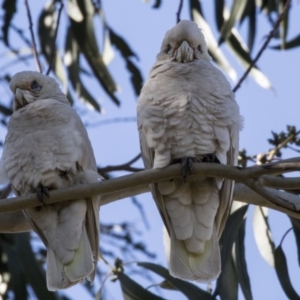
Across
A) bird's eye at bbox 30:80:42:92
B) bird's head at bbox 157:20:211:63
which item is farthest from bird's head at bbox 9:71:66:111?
bird's head at bbox 157:20:211:63

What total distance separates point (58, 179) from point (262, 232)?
4.00 ft

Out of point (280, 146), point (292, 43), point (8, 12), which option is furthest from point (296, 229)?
point (8, 12)

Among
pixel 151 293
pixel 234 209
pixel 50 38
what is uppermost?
pixel 50 38

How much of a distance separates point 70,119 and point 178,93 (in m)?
0.52

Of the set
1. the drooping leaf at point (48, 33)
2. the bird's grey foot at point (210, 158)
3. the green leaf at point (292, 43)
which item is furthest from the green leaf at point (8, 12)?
the bird's grey foot at point (210, 158)

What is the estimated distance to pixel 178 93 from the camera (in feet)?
12.0

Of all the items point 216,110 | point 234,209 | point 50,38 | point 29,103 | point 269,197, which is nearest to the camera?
point 269,197

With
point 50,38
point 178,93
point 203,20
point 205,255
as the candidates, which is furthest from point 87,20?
point 205,255

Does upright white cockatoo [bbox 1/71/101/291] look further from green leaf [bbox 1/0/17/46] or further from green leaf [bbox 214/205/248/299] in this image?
green leaf [bbox 1/0/17/46]

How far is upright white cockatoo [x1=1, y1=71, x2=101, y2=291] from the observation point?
12.0 feet

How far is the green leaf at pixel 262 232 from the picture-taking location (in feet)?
14.1

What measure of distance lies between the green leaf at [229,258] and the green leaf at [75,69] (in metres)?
1.24

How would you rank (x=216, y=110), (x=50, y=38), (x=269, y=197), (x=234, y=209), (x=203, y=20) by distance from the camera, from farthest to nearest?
(x=50, y=38) → (x=203, y=20) → (x=234, y=209) → (x=216, y=110) → (x=269, y=197)

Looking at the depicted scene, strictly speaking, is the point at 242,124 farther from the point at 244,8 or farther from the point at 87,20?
the point at 87,20
